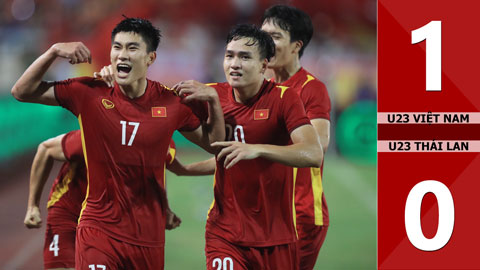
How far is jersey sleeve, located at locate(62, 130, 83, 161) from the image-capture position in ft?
15.4

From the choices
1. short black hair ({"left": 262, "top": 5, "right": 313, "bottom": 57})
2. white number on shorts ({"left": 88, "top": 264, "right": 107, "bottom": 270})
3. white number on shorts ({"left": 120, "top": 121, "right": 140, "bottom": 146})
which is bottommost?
white number on shorts ({"left": 88, "top": 264, "right": 107, "bottom": 270})

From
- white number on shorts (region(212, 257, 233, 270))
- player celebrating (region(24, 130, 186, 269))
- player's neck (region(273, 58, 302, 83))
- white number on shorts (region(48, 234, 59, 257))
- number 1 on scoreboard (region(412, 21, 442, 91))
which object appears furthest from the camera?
number 1 on scoreboard (region(412, 21, 442, 91))

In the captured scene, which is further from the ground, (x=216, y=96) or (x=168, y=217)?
(x=216, y=96)

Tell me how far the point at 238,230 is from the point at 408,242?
2312 millimetres

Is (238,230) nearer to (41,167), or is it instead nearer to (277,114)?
(277,114)

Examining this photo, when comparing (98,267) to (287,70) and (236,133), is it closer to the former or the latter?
(236,133)

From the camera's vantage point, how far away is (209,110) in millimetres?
4035

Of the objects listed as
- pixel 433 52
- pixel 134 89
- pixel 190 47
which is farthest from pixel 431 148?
pixel 190 47

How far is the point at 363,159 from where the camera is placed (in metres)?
17.3

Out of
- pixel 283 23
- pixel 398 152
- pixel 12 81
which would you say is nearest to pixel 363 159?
pixel 12 81

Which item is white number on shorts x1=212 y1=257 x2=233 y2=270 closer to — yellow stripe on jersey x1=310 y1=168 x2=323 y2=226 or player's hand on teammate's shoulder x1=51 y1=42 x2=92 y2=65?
yellow stripe on jersey x1=310 y1=168 x2=323 y2=226

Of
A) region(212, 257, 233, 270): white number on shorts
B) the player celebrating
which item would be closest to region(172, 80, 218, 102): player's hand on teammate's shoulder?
region(212, 257, 233, 270): white number on shorts

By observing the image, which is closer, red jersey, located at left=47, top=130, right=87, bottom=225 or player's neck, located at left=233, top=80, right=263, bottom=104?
player's neck, located at left=233, top=80, right=263, bottom=104

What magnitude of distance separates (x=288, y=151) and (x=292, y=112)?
326 millimetres
